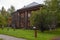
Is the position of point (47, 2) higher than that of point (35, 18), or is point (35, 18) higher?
point (47, 2)

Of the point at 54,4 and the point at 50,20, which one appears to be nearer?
the point at 54,4

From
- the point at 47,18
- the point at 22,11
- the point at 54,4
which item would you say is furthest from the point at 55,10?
the point at 22,11

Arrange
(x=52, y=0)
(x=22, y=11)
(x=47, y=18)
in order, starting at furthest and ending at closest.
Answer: (x=22, y=11) < (x=47, y=18) < (x=52, y=0)

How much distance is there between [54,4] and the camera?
3275cm

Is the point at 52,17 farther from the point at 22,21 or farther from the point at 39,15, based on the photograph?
the point at 22,21

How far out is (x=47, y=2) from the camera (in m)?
36.1

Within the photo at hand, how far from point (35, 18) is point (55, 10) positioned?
537 centimetres

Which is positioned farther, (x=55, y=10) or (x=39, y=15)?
(x=39, y=15)

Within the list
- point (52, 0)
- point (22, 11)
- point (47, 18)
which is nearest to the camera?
point (52, 0)

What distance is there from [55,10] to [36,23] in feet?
17.7

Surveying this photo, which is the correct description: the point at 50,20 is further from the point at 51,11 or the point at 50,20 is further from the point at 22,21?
the point at 22,21

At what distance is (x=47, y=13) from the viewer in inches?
1421

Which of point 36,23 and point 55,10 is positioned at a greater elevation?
point 55,10

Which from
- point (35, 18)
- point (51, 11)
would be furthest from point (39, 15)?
point (51, 11)
